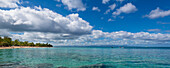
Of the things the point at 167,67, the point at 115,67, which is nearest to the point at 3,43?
the point at 115,67

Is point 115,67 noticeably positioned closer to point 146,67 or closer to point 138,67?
point 138,67

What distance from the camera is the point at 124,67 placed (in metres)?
26.6

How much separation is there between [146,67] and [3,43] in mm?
206525

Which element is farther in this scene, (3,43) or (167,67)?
(3,43)

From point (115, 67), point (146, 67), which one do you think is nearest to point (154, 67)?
point (146, 67)

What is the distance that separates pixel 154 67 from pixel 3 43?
20814 cm

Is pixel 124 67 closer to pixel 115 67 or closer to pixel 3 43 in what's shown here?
pixel 115 67

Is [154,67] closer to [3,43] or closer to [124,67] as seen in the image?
[124,67]

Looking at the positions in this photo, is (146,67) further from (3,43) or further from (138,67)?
(3,43)

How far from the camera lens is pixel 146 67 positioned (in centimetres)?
2691

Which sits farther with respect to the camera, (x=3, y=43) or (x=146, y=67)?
(x=3, y=43)

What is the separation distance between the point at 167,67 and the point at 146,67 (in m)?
6.33

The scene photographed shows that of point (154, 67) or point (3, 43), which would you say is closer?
point (154, 67)

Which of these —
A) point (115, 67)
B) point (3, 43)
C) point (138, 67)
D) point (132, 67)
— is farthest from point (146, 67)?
point (3, 43)
